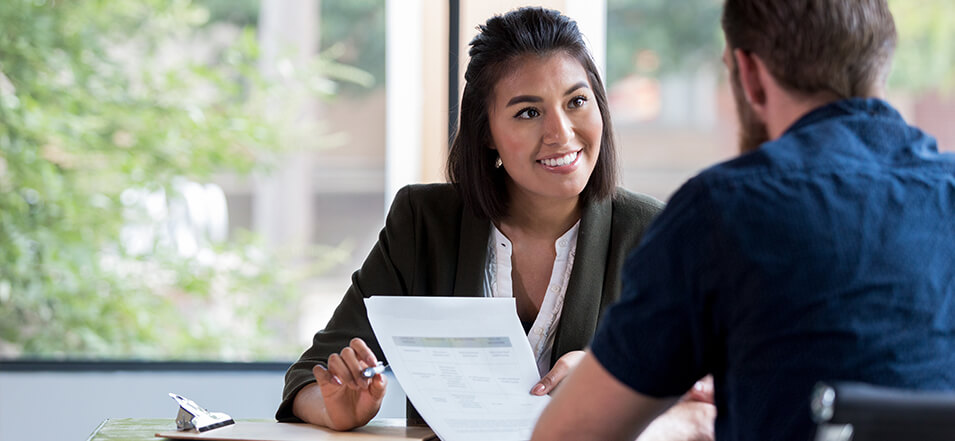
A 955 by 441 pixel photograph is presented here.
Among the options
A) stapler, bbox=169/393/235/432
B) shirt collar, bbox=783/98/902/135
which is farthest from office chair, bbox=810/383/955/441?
stapler, bbox=169/393/235/432

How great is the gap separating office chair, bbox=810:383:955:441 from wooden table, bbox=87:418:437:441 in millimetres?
796

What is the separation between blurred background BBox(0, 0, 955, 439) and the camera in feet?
11.6

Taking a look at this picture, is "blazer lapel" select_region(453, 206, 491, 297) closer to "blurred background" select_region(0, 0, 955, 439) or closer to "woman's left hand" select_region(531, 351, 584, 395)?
"woman's left hand" select_region(531, 351, 584, 395)

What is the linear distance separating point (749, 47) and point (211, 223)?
318 centimetres

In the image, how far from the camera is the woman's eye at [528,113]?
71.3 inches

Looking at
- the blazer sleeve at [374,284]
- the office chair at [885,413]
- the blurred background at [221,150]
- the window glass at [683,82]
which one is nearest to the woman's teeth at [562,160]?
the blazer sleeve at [374,284]

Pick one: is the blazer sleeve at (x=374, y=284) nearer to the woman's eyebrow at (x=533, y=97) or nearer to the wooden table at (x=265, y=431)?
the wooden table at (x=265, y=431)

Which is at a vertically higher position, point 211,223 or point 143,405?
point 211,223

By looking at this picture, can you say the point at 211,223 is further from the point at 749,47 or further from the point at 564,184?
the point at 749,47

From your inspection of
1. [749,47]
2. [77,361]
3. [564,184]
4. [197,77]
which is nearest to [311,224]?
[197,77]

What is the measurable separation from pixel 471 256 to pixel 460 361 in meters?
0.46

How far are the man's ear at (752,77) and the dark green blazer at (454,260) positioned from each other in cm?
79

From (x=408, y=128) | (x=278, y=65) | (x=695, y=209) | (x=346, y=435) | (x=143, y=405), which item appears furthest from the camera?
(x=278, y=65)

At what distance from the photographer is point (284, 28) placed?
4082 mm
